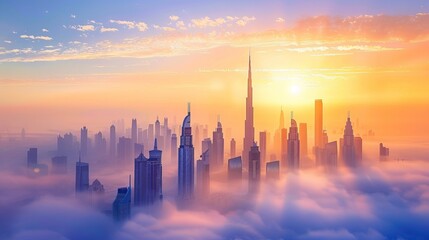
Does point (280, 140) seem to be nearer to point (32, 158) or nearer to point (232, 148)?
point (232, 148)

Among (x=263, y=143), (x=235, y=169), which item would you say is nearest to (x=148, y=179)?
(x=235, y=169)

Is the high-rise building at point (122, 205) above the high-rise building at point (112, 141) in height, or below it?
below

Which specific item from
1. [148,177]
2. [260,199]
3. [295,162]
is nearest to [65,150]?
[148,177]

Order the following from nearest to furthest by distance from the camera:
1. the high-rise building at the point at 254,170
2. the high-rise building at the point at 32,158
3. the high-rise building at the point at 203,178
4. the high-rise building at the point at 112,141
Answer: the high-rise building at the point at 203,178, the high-rise building at the point at 32,158, the high-rise building at the point at 254,170, the high-rise building at the point at 112,141

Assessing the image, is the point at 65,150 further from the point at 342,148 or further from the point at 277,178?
the point at 342,148

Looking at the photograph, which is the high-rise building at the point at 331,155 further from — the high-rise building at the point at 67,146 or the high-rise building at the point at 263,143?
the high-rise building at the point at 67,146

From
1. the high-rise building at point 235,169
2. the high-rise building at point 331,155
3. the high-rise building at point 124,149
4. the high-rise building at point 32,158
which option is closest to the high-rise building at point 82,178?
the high-rise building at point 32,158
